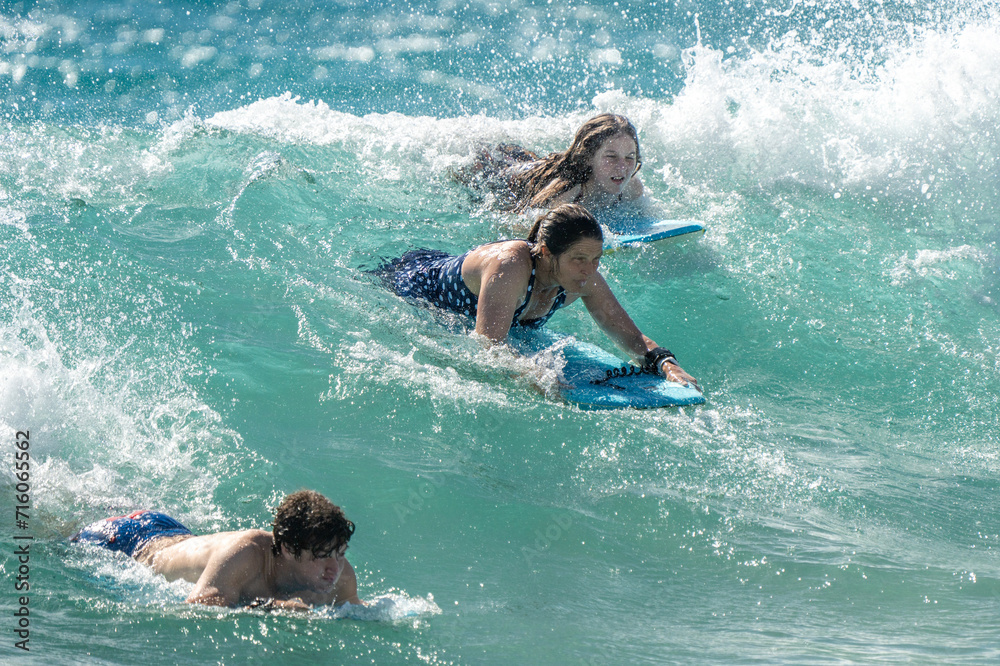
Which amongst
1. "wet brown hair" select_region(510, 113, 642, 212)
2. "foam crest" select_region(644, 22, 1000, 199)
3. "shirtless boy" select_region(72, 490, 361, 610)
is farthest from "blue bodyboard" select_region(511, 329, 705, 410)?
"foam crest" select_region(644, 22, 1000, 199)

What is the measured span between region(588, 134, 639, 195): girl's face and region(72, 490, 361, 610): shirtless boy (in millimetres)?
4421

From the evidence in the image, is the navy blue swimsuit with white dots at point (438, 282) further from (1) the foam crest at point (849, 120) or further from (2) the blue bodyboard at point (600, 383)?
(1) the foam crest at point (849, 120)

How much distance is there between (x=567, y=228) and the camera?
17.3 ft

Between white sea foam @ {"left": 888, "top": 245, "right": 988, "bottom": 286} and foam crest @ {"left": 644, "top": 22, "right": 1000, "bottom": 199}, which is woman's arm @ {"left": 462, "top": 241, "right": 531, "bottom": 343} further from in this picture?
foam crest @ {"left": 644, "top": 22, "right": 1000, "bottom": 199}

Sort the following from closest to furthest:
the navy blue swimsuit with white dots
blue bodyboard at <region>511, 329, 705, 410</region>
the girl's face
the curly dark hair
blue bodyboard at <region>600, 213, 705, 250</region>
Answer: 1. the curly dark hair
2. blue bodyboard at <region>511, 329, 705, 410</region>
3. the navy blue swimsuit with white dots
4. blue bodyboard at <region>600, 213, 705, 250</region>
5. the girl's face

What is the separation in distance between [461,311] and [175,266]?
2.32 m

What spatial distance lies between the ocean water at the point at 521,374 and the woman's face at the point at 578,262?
55cm

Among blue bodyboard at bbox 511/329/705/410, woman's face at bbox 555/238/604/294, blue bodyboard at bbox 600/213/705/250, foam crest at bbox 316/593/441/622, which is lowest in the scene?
foam crest at bbox 316/593/441/622

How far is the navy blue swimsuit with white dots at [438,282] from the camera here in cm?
586

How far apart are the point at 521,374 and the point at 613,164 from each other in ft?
8.55

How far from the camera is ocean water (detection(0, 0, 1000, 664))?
13.1 ft

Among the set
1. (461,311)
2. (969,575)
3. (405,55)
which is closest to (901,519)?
(969,575)

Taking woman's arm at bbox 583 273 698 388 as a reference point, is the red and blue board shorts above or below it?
below

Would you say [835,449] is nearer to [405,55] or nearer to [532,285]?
[532,285]
